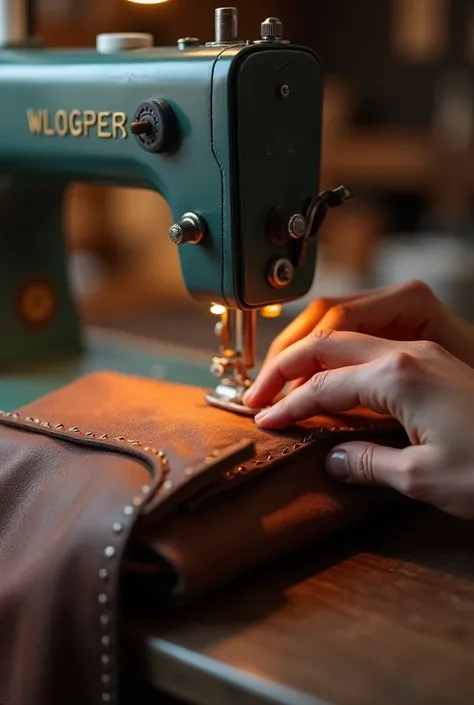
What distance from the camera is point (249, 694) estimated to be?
2.37 feet

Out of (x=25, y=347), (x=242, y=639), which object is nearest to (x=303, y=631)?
(x=242, y=639)

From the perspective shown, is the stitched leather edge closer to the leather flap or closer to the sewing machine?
the leather flap

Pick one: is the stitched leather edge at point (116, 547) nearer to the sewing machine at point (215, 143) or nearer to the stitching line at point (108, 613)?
the stitching line at point (108, 613)

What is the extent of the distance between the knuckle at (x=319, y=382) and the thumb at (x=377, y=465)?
0.06 metres

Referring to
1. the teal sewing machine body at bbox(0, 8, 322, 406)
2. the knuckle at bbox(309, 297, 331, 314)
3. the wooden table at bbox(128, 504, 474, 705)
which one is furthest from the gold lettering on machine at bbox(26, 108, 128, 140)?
the wooden table at bbox(128, 504, 474, 705)

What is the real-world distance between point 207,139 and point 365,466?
35 centimetres

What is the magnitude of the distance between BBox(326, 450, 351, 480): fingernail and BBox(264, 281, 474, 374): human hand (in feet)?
0.55

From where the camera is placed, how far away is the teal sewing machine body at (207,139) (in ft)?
3.26

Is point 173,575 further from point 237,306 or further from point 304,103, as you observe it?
point 304,103

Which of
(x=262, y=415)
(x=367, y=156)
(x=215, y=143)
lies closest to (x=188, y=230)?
(x=215, y=143)

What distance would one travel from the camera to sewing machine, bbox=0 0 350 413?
995 millimetres

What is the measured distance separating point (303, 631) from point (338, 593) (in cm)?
7

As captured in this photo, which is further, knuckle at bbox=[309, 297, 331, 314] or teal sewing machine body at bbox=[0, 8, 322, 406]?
knuckle at bbox=[309, 297, 331, 314]

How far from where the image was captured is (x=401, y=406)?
35.6 inches
